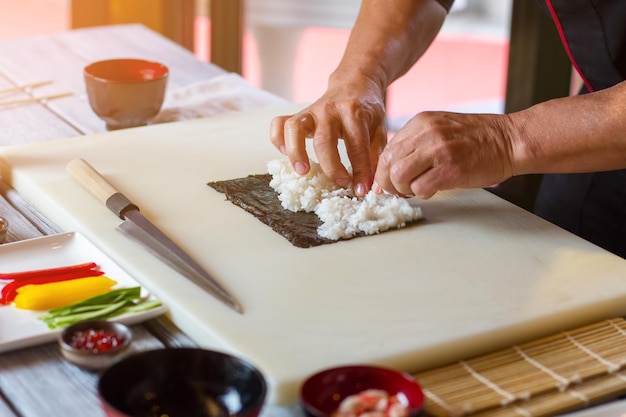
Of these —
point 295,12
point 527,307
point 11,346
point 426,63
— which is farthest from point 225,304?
point 426,63

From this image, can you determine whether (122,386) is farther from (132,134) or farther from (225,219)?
(132,134)

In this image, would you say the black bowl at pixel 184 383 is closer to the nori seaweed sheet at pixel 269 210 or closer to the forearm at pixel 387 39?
the nori seaweed sheet at pixel 269 210

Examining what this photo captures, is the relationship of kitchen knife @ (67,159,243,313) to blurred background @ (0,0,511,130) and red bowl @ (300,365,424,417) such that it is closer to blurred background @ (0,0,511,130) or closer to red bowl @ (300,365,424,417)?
red bowl @ (300,365,424,417)

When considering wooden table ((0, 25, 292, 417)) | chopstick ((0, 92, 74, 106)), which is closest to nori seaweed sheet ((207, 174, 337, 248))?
wooden table ((0, 25, 292, 417))

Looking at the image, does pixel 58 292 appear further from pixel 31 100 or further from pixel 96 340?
pixel 31 100

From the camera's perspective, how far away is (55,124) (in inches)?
82.0

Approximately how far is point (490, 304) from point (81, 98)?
129 centimetres

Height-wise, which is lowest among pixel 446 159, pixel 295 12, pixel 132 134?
pixel 295 12

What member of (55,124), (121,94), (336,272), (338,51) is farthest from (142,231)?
(338,51)

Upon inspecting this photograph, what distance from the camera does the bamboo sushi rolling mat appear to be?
111cm

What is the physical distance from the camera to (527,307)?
129 centimetres

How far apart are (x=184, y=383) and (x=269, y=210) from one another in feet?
1.90

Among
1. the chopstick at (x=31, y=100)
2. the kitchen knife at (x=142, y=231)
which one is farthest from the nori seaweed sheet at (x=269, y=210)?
the chopstick at (x=31, y=100)

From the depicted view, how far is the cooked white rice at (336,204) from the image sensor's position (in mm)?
1508
